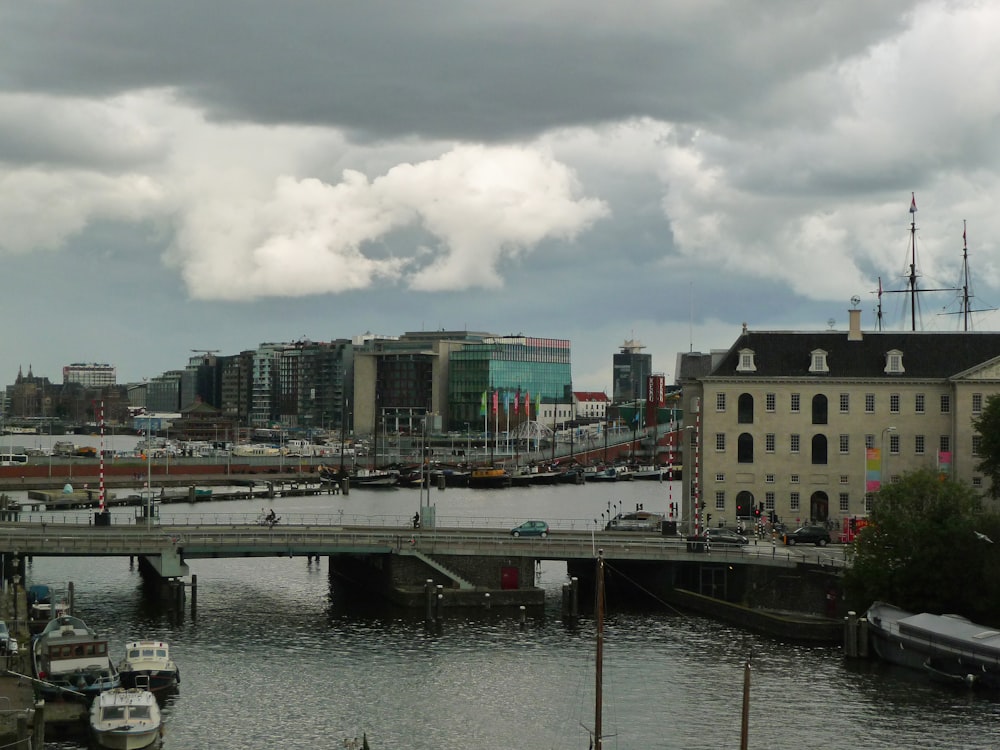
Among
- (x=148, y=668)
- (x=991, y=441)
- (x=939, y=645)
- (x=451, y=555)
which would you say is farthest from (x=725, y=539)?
(x=148, y=668)

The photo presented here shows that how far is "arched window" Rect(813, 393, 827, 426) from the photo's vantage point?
112 meters

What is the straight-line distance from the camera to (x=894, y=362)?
112 m

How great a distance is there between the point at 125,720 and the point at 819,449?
6550 cm

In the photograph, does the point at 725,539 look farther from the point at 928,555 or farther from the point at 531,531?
the point at 928,555

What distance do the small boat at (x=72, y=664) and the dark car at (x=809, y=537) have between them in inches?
1996

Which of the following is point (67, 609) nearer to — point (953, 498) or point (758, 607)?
point (758, 607)

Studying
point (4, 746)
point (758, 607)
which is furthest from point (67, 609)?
point (758, 607)

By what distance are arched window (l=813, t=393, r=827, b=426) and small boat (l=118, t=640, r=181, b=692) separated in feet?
191

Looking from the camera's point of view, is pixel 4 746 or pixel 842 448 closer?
pixel 4 746

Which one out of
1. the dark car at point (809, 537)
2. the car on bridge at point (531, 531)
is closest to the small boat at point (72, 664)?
the car on bridge at point (531, 531)

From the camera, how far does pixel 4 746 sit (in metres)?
55.9

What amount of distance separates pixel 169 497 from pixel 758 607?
4899 inches

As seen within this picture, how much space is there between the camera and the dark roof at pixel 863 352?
369ft

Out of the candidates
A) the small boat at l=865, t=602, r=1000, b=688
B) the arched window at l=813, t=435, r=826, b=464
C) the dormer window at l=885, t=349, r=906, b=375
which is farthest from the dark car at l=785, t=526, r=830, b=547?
the small boat at l=865, t=602, r=1000, b=688
